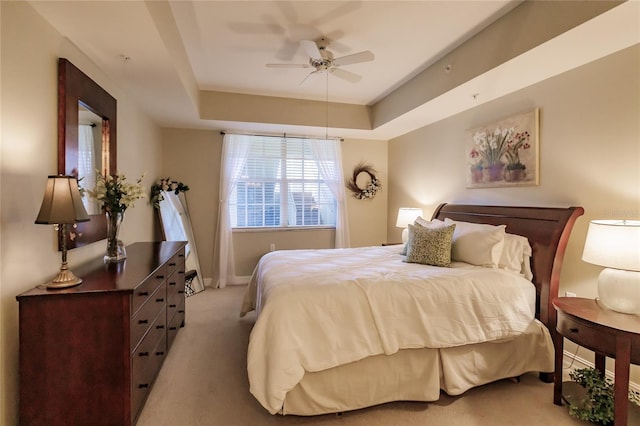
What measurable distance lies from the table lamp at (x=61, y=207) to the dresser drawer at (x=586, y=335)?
111 inches

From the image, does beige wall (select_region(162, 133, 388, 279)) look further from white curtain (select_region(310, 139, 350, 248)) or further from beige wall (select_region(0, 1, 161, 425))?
beige wall (select_region(0, 1, 161, 425))

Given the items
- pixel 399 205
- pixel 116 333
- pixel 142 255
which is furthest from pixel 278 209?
pixel 116 333

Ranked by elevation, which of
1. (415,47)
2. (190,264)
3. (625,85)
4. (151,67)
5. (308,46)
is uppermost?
(415,47)

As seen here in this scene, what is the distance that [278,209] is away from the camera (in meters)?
5.07

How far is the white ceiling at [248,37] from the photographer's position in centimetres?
192

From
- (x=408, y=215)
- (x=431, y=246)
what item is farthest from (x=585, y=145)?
(x=408, y=215)

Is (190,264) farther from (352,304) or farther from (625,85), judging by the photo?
(625,85)

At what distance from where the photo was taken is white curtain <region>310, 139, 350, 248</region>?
511 centimetres

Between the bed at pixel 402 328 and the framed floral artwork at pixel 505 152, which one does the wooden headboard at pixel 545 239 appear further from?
the framed floral artwork at pixel 505 152

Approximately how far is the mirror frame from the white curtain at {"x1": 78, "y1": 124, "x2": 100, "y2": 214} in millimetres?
73

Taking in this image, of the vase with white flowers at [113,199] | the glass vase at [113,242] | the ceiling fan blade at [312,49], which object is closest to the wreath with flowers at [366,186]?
the ceiling fan blade at [312,49]

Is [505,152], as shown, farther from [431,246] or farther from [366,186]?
[366,186]

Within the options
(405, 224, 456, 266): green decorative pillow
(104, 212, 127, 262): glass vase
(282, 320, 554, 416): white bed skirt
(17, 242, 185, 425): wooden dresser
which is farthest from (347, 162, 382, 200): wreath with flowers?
(17, 242, 185, 425): wooden dresser

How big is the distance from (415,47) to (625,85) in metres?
1.61
